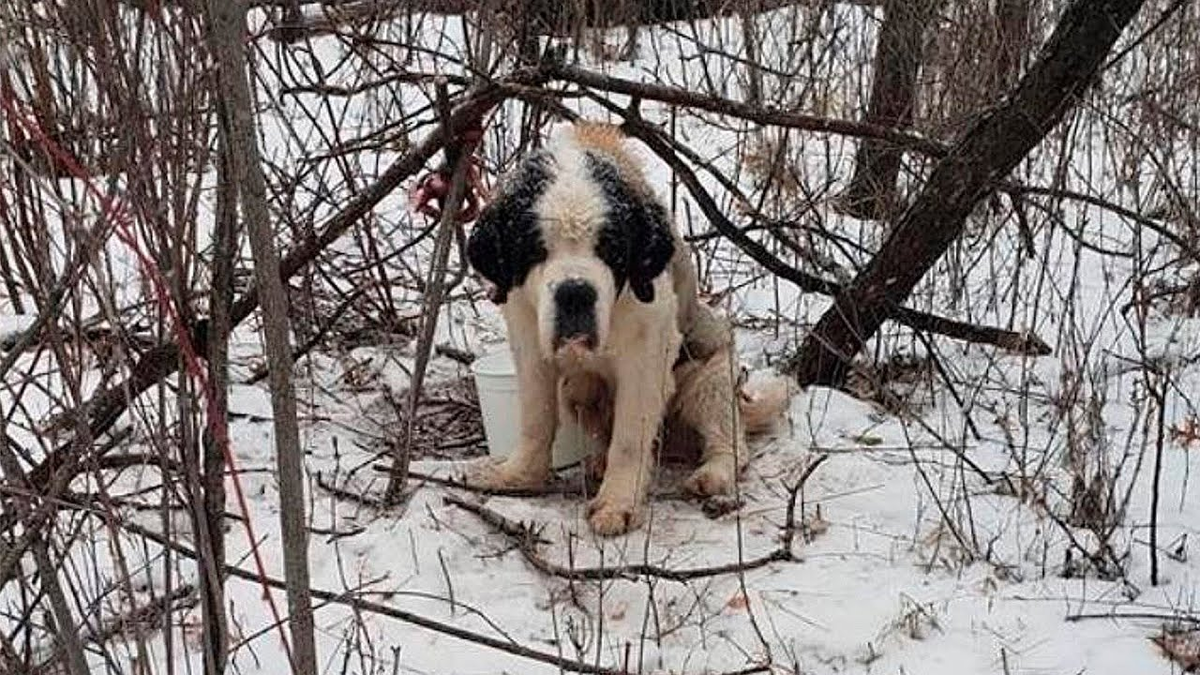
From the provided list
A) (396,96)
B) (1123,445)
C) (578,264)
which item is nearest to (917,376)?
(1123,445)

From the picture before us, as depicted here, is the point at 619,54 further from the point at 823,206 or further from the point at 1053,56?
the point at 1053,56

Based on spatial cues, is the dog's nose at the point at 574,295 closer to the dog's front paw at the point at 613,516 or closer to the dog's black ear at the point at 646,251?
the dog's black ear at the point at 646,251

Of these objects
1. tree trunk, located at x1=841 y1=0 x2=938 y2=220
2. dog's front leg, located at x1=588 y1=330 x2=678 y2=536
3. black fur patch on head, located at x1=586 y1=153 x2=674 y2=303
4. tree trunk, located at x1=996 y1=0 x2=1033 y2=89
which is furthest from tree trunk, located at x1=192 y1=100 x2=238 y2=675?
tree trunk, located at x1=996 y1=0 x2=1033 y2=89

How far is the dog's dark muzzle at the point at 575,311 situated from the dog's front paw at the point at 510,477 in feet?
1.98

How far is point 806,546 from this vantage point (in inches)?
144

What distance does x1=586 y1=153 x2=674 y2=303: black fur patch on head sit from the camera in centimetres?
359

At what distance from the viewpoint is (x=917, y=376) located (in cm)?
489

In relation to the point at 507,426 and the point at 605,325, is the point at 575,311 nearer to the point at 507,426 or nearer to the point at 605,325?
the point at 605,325

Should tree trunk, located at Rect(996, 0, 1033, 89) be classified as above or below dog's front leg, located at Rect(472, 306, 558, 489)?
above

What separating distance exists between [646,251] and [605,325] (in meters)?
0.25

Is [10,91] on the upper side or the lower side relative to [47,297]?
upper

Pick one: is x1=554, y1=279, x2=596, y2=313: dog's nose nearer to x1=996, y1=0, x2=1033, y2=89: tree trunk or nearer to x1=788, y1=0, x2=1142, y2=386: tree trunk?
x1=788, y1=0, x2=1142, y2=386: tree trunk

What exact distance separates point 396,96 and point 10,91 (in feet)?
10.7

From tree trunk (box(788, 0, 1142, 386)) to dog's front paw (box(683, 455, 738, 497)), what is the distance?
2.07 ft
